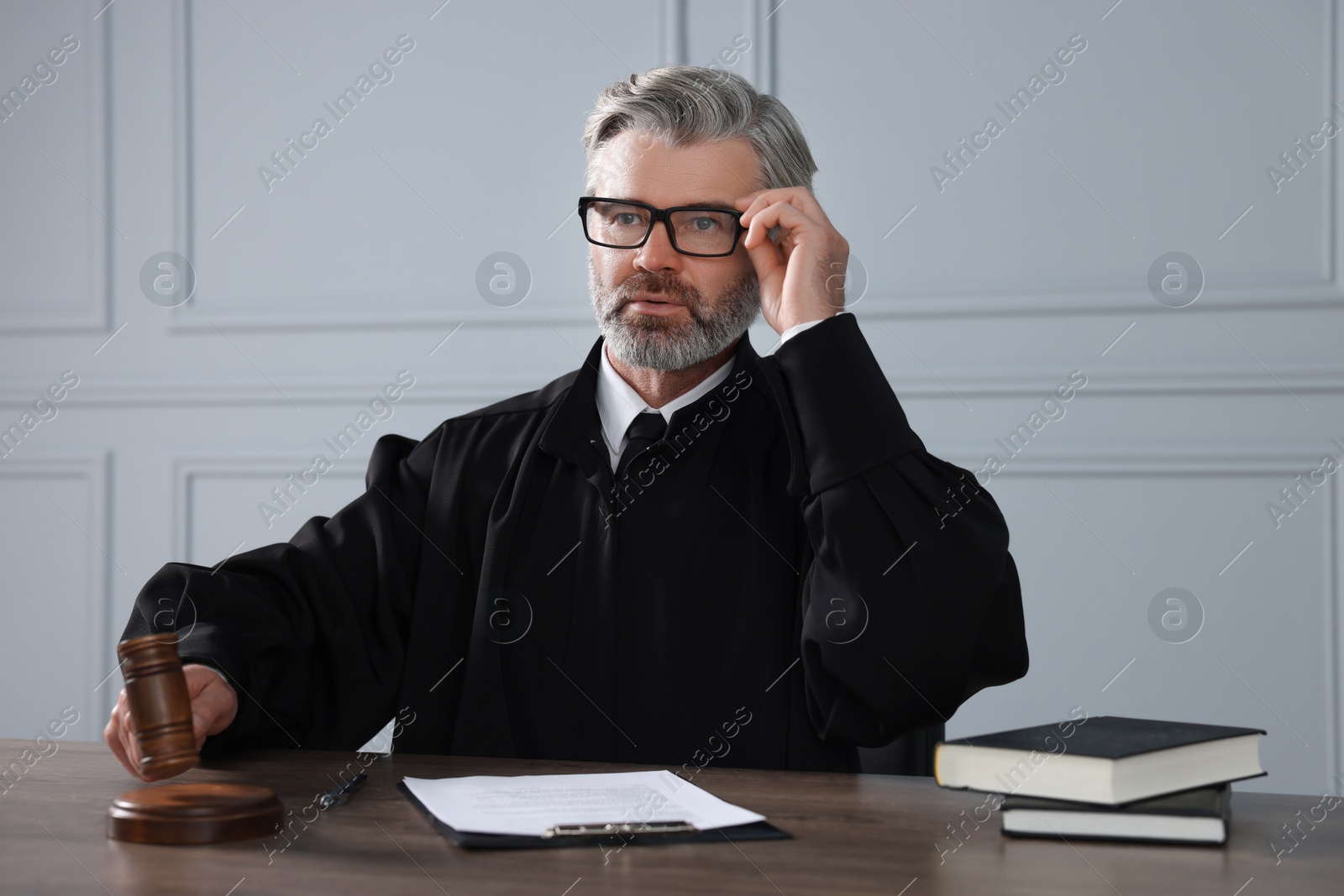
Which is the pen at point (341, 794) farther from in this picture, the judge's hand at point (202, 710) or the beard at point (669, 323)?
the beard at point (669, 323)

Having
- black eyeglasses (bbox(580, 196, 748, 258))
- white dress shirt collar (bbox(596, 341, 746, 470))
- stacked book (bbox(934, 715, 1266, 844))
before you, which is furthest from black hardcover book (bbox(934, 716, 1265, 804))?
black eyeglasses (bbox(580, 196, 748, 258))

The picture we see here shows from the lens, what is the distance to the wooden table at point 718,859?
3.14 feet

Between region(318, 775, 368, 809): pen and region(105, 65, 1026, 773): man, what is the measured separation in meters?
0.32

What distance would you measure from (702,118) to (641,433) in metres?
0.56

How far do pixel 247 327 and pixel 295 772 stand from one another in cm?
260

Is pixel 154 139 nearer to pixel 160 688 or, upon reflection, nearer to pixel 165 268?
pixel 165 268

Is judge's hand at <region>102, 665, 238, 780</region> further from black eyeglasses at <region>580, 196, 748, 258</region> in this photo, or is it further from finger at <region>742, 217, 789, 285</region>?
finger at <region>742, 217, 789, 285</region>

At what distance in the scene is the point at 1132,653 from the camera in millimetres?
3084

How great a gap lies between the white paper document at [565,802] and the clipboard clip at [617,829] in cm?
1

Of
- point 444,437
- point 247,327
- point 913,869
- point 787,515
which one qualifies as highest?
point 247,327

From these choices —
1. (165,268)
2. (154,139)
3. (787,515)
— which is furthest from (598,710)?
(154,139)

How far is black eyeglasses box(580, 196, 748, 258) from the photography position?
1.99 metres

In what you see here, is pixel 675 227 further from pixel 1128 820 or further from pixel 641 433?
pixel 1128 820

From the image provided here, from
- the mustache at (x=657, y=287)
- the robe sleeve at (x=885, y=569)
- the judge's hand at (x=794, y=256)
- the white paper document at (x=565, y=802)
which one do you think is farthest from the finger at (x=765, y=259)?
the white paper document at (x=565, y=802)
